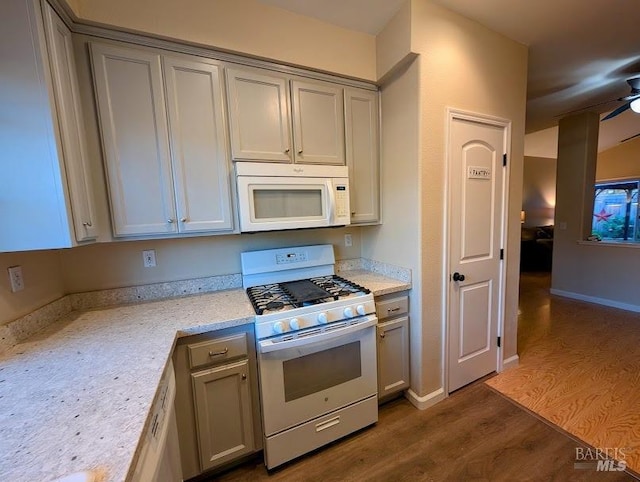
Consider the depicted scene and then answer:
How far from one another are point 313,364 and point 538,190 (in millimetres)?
8410

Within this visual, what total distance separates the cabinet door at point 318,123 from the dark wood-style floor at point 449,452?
74.5 inches

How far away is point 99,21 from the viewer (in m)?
1.35

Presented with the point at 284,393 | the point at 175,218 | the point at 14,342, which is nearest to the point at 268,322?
the point at 284,393

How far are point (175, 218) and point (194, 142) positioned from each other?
1.54 feet

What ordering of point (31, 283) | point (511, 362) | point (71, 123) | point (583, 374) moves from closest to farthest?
point (71, 123) → point (31, 283) → point (583, 374) → point (511, 362)

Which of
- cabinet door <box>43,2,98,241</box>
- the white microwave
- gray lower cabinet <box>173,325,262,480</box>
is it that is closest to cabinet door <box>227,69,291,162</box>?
the white microwave

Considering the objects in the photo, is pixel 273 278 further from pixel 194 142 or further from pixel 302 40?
pixel 302 40

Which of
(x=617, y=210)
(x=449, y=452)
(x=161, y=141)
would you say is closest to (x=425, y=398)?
(x=449, y=452)

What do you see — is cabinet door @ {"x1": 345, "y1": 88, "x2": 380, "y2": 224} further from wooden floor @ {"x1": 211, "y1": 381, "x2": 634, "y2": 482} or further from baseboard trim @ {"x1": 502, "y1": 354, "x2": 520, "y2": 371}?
baseboard trim @ {"x1": 502, "y1": 354, "x2": 520, "y2": 371}

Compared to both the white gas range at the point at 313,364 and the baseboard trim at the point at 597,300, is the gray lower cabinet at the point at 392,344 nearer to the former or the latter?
the white gas range at the point at 313,364

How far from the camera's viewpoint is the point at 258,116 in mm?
1734

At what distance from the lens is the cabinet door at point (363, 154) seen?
2.03 meters

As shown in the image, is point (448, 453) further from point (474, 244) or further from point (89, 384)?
point (89, 384)

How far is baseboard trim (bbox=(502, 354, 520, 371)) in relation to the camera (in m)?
2.36
